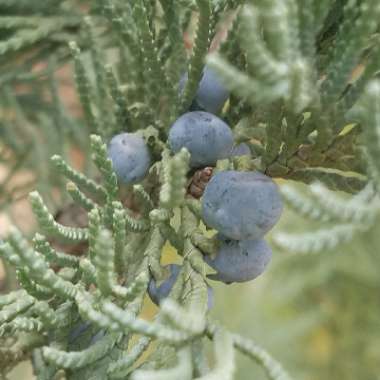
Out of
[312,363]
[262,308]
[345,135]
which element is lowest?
[312,363]

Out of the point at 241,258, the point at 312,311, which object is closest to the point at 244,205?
the point at 241,258

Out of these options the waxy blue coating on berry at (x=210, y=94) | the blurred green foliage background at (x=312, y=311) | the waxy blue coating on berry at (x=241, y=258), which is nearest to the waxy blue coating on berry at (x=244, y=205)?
the waxy blue coating on berry at (x=241, y=258)

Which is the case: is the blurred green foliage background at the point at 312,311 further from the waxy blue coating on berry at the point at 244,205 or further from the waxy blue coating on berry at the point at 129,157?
the waxy blue coating on berry at the point at 244,205

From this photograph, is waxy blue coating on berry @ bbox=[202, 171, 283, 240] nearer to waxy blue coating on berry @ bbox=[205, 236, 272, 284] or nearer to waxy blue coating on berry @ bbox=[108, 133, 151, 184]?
waxy blue coating on berry @ bbox=[205, 236, 272, 284]

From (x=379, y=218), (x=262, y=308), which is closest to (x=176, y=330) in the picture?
(x=379, y=218)

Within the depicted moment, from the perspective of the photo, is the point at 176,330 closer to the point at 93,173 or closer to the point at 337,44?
the point at 337,44

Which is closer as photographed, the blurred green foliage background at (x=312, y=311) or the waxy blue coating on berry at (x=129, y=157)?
the waxy blue coating on berry at (x=129, y=157)
